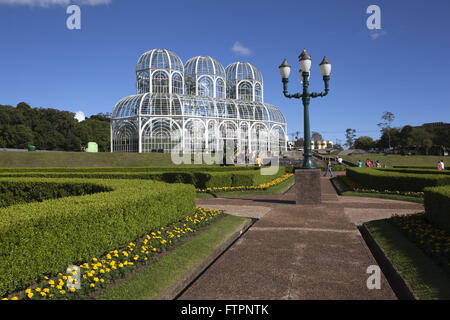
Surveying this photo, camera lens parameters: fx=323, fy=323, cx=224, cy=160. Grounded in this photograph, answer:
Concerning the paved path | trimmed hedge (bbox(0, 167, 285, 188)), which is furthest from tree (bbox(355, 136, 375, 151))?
the paved path

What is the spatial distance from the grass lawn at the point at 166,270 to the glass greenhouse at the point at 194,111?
30.0 m

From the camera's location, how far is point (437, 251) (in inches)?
198

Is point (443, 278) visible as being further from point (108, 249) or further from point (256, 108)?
point (256, 108)

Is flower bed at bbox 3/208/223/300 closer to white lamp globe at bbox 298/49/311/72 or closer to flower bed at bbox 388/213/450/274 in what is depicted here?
flower bed at bbox 388/213/450/274

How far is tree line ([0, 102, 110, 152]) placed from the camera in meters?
54.8

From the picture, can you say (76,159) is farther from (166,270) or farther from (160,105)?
(166,270)

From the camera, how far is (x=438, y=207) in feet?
21.8

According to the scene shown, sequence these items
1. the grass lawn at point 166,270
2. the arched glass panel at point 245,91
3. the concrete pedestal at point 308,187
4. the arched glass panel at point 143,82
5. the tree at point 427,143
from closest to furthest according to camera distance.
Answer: the grass lawn at point 166,270 → the concrete pedestal at point 308,187 → the arched glass panel at point 143,82 → the arched glass panel at point 245,91 → the tree at point 427,143

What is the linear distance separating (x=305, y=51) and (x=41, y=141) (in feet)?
194

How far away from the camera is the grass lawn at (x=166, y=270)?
12.7 ft

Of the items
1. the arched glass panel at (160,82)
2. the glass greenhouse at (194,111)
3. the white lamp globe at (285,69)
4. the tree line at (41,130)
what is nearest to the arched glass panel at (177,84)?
the glass greenhouse at (194,111)

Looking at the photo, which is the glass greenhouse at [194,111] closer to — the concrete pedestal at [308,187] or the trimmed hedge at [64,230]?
the concrete pedestal at [308,187]

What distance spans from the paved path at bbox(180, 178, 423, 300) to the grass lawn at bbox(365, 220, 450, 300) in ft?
1.12
